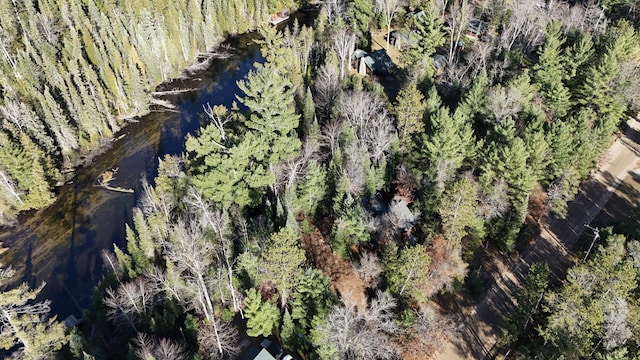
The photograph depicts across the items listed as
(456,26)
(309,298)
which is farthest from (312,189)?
(456,26)

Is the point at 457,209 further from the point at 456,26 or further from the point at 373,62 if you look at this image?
the point at 456,26

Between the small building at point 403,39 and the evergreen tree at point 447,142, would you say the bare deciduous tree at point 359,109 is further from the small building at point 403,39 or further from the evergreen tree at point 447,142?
the small building at point 403,39

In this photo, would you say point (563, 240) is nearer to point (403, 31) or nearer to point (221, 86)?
point (403, 31)

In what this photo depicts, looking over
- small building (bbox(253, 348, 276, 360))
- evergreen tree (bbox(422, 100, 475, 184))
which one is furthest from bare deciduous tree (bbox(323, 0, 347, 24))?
small building (bbox(253, 348, 276, 360))

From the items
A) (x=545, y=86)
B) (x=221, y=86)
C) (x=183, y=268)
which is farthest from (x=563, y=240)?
(x=221, y=86)

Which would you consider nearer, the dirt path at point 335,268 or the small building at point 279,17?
the dirt path at point 335,268

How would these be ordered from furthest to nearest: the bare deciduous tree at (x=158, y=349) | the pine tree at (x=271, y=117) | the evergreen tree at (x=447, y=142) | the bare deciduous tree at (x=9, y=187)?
the bare deciduous tree at (x=9, y=187) < the evergreen tree at (x=447, y=142) < the pine tree at (x=271, y=117) < the bare deciduous tree at (x=158, y=349)

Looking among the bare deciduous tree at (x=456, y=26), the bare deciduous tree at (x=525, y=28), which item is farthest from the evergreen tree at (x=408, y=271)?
the bare deciduous tree at (x=525, y=28)
